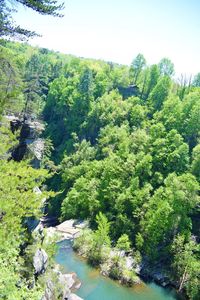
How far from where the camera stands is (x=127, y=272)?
44875 millimetres

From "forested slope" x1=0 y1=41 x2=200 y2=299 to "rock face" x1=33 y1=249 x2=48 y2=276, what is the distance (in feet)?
42.0

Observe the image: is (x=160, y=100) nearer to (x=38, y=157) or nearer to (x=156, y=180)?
(x=156, y=180)

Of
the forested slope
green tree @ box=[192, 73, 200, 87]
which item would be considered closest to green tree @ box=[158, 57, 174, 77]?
the forested slope

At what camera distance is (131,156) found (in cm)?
6638

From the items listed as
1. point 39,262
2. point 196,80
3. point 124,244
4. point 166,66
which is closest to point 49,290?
point 39,262

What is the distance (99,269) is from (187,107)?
153 ft

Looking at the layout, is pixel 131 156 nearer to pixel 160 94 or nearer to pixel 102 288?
pixel 160 94

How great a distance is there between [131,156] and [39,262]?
4143cm

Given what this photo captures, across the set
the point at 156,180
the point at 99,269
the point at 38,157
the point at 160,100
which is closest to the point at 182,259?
the point at 99,269

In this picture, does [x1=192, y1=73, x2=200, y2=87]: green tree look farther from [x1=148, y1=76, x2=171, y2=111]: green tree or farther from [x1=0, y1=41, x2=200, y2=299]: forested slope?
[x1=148, y1=76, x2=171, y2=111]: green tree

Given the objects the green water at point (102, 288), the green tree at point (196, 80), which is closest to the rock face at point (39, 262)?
the green water at point (102, 288)

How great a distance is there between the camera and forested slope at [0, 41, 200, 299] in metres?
51.9

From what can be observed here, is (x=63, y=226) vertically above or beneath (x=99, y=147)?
beneath

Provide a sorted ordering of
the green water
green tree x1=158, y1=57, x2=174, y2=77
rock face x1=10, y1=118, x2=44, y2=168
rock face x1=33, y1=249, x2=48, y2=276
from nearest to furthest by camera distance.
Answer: rock face x1=33, y1=249, x2=48, y2=276, rock face x1=10, y1=118, x2=44, y2=168, the green water, green tree x1=158, y1=57, x2=174, y2=77
